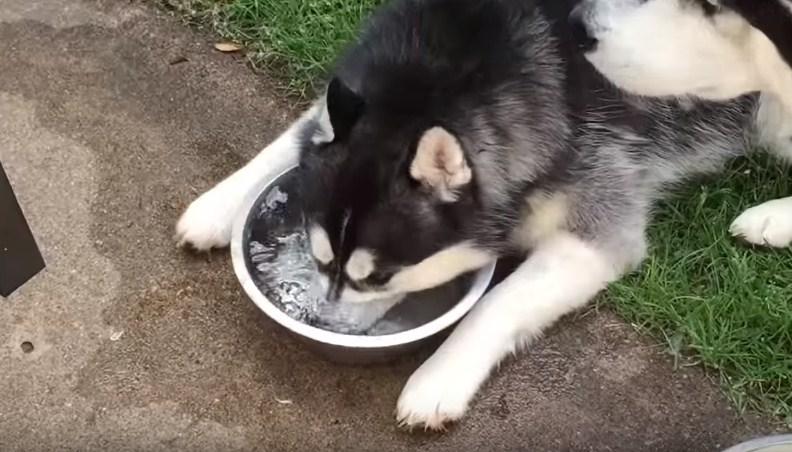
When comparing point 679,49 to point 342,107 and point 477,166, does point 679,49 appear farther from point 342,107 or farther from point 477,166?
point 342,107

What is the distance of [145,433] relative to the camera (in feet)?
7.64

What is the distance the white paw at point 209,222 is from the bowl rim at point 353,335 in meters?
0.15

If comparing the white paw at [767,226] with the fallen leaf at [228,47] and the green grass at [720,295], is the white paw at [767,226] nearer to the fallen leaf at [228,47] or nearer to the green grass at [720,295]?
the green grass at [720,295]

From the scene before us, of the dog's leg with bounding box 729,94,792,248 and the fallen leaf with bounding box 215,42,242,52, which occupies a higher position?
the dog's leg with bounding box 729,94,792,248

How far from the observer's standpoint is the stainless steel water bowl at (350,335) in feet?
7.41

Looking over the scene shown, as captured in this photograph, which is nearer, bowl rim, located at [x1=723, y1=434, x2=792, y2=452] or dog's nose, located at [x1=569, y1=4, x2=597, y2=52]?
bowl rim, located at [x1=723, y1=434, x2=792, y2=452]

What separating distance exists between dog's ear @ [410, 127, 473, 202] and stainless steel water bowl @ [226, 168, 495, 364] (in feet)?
0.88

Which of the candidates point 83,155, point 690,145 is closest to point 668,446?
point 690,145

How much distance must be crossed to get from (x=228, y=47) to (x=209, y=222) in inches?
27.2

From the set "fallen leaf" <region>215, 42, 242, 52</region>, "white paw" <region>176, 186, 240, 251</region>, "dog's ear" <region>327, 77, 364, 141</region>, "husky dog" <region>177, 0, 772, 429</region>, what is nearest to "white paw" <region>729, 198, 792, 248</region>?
"husky dog" <region>177, 0, 772, 429</region>

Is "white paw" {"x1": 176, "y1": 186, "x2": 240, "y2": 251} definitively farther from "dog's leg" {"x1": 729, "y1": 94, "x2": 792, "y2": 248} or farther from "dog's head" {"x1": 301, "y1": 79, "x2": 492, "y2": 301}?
"dog's leg" {"x1": 729, "y1": 94, "x2": 792, "y2": 248}

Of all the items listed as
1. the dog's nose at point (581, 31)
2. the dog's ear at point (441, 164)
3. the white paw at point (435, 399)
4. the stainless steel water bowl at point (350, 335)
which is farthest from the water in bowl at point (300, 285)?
the dog's nose at point (581, 31)

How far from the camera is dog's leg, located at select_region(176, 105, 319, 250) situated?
2.59 m

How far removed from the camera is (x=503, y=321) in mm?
2389
